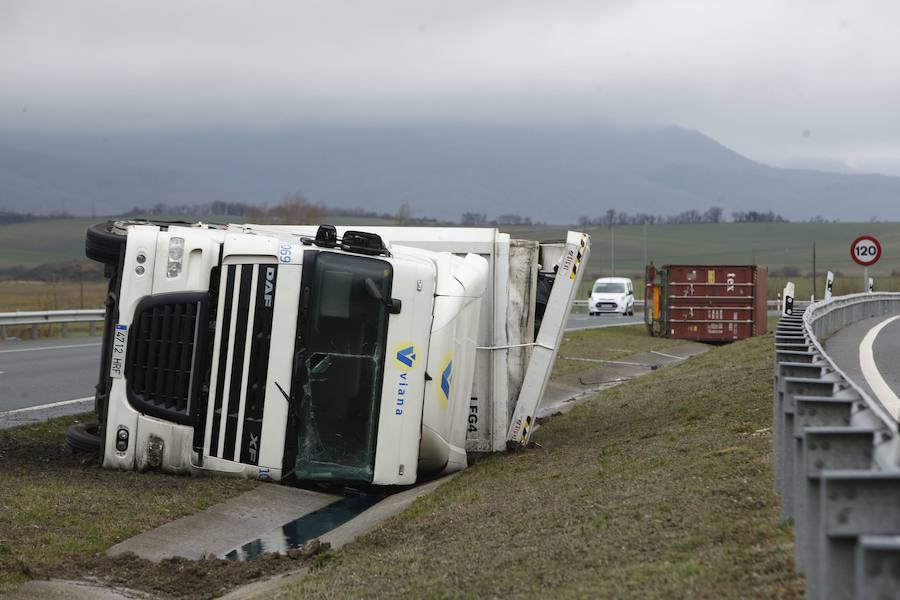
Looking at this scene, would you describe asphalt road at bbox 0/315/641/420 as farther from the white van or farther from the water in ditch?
the white van

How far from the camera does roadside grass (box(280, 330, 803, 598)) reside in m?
5.75

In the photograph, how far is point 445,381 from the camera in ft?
37.8

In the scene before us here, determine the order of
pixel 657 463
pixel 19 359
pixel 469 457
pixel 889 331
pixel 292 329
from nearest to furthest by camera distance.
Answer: pixel 657 463 → pixel 292 329 → pixel 469 457 → pixel 19 359 → pixel 889 331

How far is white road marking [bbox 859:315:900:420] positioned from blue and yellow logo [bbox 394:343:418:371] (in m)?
4.15

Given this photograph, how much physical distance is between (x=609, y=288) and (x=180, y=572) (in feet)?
169

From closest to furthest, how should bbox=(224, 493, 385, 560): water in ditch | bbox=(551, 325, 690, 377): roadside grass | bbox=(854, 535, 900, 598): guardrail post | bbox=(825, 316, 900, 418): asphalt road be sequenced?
bbox=(854, 535, 900, 598): guardrail post < bbox=(224, 493, 385, 560): water in ditch < bbox=(825, 316, 900, 418): asphalt road < bbox=(551, 325, 690, 377): roadside grass

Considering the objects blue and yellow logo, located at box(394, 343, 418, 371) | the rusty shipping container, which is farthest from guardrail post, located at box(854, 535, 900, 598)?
the rusty shipping container

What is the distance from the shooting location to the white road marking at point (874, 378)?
12445mm

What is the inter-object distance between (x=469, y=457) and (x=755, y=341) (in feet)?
52.3

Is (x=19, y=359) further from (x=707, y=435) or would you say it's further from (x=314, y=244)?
(x=707, y=435)

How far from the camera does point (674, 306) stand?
36562 millimetres

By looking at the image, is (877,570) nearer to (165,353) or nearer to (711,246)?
(165,353)

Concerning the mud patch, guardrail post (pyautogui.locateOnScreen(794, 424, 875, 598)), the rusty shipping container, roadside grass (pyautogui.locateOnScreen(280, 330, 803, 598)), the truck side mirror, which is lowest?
the mud patch

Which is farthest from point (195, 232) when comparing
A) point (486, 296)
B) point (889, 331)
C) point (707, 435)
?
point (889, 331)
